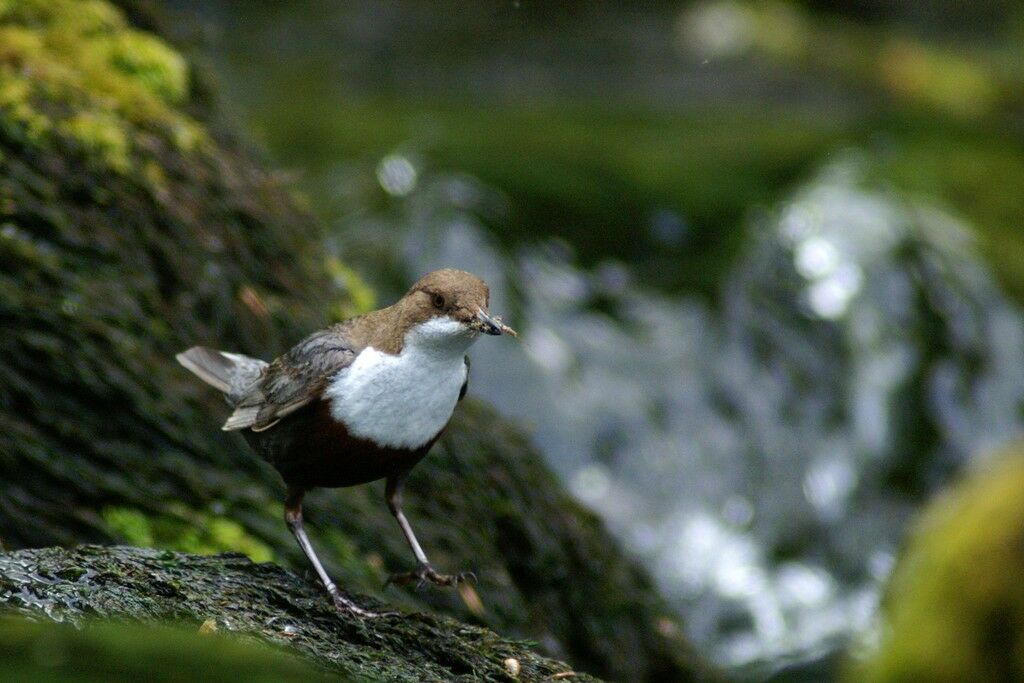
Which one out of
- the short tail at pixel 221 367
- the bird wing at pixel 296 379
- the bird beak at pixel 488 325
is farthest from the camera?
the short tail at pixel 221 367

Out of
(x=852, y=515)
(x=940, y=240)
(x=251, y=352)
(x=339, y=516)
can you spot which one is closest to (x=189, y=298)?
(x=251, y=352)

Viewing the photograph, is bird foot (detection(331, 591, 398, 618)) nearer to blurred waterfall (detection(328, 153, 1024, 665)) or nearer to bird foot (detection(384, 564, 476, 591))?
bird foot (detection(384, 564, 476, 591))

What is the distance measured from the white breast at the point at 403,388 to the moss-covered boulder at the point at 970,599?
4.61 ft

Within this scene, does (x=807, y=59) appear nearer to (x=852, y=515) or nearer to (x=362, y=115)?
(x=362, y=115)

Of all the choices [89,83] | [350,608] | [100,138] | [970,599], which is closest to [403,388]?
[350,608]

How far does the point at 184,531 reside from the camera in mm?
4090

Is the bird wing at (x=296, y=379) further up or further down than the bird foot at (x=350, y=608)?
further up

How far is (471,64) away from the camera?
13.5 meters

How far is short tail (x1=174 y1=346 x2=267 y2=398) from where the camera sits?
3.94m

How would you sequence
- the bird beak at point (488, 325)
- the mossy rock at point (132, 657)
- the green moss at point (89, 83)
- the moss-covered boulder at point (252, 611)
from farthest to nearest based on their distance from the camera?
the green moss at point (89, 83)
the bird beak at point (488, 325)
the moss-covered boulder at point (252, 611)
the mossy rock at point (132, 657)

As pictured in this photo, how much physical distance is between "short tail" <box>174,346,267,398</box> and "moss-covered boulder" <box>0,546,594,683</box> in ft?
2.81

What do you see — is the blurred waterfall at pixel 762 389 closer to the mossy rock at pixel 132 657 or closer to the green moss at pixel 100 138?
the green moss at pixel 100 138

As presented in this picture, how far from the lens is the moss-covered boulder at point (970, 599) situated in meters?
3.09

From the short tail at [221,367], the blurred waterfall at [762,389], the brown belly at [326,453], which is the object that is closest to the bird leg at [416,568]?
the brown belly at [326,453]
